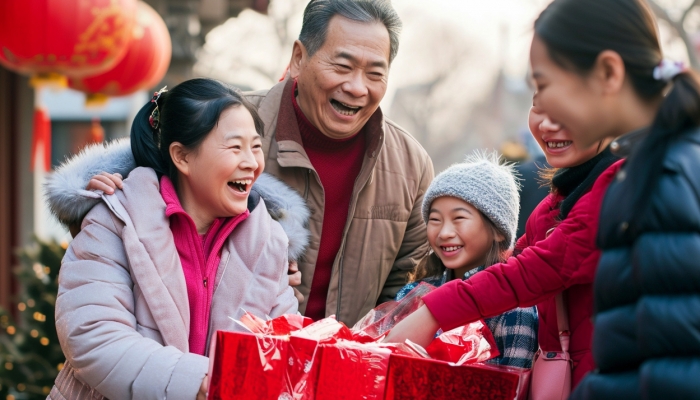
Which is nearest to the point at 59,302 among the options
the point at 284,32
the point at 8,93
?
the point at 8,93

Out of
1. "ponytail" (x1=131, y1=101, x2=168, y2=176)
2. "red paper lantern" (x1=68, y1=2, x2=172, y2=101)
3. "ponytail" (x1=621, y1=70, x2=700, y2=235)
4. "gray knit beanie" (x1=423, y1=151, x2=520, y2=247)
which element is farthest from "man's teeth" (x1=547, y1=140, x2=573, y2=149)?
"red paper lantern" (x1=68, y1=2, x2=172, y2=101)

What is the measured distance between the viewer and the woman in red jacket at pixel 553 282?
84.0 inches

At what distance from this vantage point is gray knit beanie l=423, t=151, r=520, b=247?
297 cm

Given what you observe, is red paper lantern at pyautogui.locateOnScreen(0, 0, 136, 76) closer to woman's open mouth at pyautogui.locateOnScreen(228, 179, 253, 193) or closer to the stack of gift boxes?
woman's open mouth at pyautogui.locateOnScreen(228, 179, 253, 193)

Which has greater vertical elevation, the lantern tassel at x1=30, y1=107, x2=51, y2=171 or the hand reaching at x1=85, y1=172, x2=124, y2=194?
the lantern tassel at x1=30, y1=107, x2=51, y2=171

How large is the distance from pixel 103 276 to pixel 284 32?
18249mm

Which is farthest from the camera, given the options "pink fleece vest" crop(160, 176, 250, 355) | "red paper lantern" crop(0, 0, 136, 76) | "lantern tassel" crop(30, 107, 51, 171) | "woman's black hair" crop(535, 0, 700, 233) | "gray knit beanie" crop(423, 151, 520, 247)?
"lantern tassel" crop(30, 107, 51, 171)

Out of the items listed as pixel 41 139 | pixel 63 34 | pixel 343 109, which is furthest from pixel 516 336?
pixel 41 139

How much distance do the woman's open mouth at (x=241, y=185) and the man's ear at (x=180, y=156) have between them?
16 cm

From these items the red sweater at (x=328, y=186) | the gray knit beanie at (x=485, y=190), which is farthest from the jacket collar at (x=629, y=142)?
the red sweater at (x=328, y=186)

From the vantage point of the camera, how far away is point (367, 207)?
340 cm

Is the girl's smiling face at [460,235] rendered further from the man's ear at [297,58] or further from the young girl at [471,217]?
the man's ear at [297,58]

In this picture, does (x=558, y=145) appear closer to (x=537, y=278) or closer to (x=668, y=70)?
(x=537, y=278)

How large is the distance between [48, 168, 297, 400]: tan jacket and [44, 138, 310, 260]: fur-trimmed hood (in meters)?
0.09
